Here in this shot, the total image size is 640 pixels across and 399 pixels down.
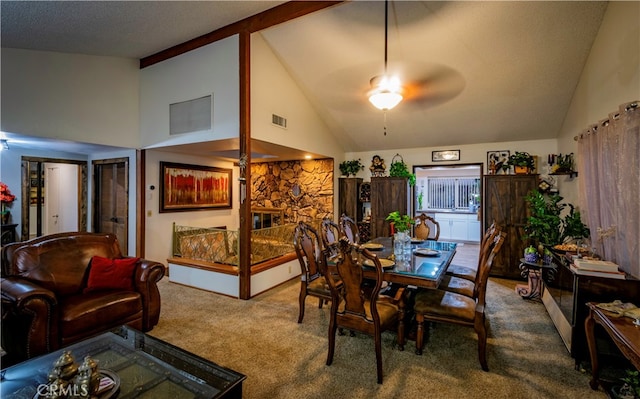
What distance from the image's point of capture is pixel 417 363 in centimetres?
239

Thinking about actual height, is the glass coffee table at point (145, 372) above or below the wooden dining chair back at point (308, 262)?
below

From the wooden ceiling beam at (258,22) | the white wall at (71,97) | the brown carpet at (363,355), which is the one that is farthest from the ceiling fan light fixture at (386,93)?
the white wall at (71,97)

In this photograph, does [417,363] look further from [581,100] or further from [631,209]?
[581,100]

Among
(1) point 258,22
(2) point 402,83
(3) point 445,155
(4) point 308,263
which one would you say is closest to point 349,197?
(3) point 445,155

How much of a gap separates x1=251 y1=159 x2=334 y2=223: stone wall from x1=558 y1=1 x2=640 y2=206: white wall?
4.06 m

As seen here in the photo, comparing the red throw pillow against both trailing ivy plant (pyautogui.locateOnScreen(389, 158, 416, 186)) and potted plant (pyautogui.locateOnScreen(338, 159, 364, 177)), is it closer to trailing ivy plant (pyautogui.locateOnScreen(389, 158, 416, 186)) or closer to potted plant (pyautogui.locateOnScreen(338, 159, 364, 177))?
potted plant (pyautogui.locateOnScreen(338, 159, 364, 177))

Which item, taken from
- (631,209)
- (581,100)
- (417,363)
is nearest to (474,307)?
(417,363)

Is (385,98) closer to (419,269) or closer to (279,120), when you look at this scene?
(279,120)

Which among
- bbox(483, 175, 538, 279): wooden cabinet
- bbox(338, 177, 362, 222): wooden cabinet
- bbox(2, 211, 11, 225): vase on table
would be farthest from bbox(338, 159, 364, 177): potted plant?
bbox(2, 211, 11, 225): vase on table

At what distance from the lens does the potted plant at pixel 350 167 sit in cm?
627

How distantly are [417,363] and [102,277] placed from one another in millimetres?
3106

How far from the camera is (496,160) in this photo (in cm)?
538

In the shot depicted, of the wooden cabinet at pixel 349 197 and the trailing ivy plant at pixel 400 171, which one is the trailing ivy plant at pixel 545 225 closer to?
the trailing ivy plant at pixel 400 171

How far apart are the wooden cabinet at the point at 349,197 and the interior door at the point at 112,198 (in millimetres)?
4059
